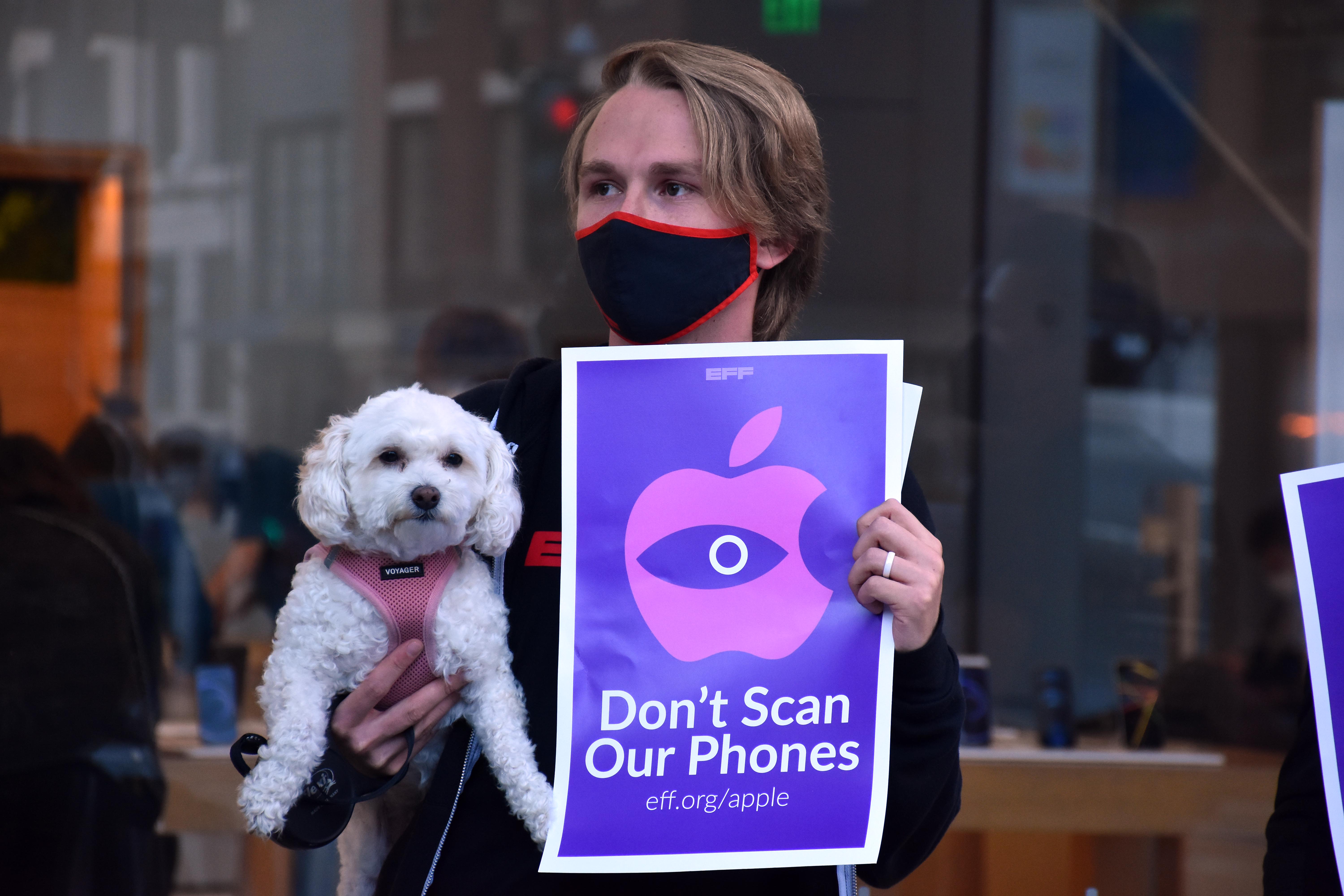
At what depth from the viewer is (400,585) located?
1.41 metres

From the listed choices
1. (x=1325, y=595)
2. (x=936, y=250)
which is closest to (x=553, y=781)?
(x=1325, y=595)

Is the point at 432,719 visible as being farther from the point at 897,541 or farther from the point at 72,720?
the point at 72,720

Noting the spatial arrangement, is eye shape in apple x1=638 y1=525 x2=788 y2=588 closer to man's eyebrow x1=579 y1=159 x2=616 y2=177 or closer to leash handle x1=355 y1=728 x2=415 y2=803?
leash handle x1=355 y1=728 x2=415 y2=803

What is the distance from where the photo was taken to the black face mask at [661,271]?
4.67 feet

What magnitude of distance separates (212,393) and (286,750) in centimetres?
373

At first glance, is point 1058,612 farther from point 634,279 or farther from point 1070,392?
point 634,279

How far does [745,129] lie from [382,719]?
791 mm

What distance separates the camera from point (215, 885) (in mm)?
3793

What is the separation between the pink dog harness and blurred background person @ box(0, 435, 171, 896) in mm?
1995

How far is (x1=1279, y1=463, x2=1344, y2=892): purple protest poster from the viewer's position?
4.73 ft

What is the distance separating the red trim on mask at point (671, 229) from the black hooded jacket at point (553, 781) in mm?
311

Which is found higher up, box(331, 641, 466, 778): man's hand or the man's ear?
the man's ear

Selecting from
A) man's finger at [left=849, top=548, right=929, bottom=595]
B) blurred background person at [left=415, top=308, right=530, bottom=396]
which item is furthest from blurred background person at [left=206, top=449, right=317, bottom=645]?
man's finger at [left=849, top=548, right=929, bottom=595]

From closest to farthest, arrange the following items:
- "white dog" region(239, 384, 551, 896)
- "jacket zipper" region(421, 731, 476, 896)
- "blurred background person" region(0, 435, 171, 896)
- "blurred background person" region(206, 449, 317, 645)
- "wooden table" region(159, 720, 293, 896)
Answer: "jacket zipper" region(421, 731, 476, 896) < "white dog" region(239, 384, 551, 896) < "blurred background person" region(0, 435, 171, 896) < "wooden table" region(159, 720, 293, 896) < "blurred background person" region(206, 449, 317, 645)
